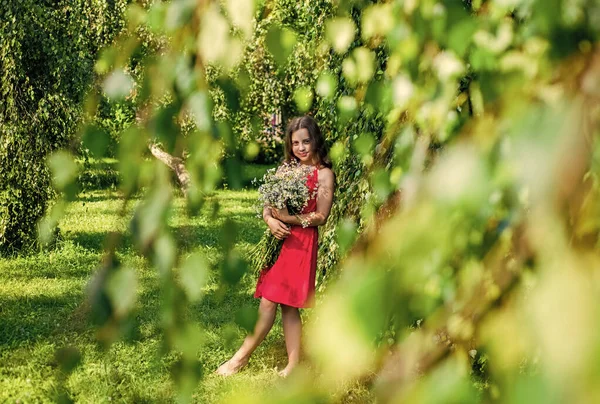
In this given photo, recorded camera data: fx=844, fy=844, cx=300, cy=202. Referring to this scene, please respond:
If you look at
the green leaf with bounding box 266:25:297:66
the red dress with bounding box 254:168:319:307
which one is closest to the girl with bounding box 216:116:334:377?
the red dress with bounding box 254:168:319:307

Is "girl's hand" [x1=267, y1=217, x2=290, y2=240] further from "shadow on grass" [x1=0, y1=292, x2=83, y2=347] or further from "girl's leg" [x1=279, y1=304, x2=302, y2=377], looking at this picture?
"shadow on grass" [x1=0, y1=292, x2=83, y2=347]

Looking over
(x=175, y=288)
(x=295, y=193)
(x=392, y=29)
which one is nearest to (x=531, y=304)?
(x=175, y=288)

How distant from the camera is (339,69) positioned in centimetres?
507

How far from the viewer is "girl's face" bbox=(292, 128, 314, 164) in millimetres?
4598

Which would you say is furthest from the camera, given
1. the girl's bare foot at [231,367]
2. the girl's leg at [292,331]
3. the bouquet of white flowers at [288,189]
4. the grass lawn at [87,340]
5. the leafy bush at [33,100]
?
the leafy bush at [33,100]

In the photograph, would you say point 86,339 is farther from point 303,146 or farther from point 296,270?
point 303,146

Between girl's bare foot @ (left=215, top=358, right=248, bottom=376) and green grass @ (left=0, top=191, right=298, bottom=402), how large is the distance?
0.18ft

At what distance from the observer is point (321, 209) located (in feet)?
15.0

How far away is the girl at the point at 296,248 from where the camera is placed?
4.55 metres

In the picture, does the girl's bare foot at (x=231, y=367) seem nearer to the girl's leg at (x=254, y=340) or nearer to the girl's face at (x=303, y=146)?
the girl's leg at (x=254, y=340)

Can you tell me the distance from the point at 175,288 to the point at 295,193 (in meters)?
3.24

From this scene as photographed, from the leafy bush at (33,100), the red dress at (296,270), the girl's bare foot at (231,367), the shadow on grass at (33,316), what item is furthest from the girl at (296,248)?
the leafy bush at (33,100)

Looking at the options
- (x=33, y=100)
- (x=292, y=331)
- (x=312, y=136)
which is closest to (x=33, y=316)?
(x=292, y=331)

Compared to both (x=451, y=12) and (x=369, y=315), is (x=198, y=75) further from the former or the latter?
(x=369, y=315)
